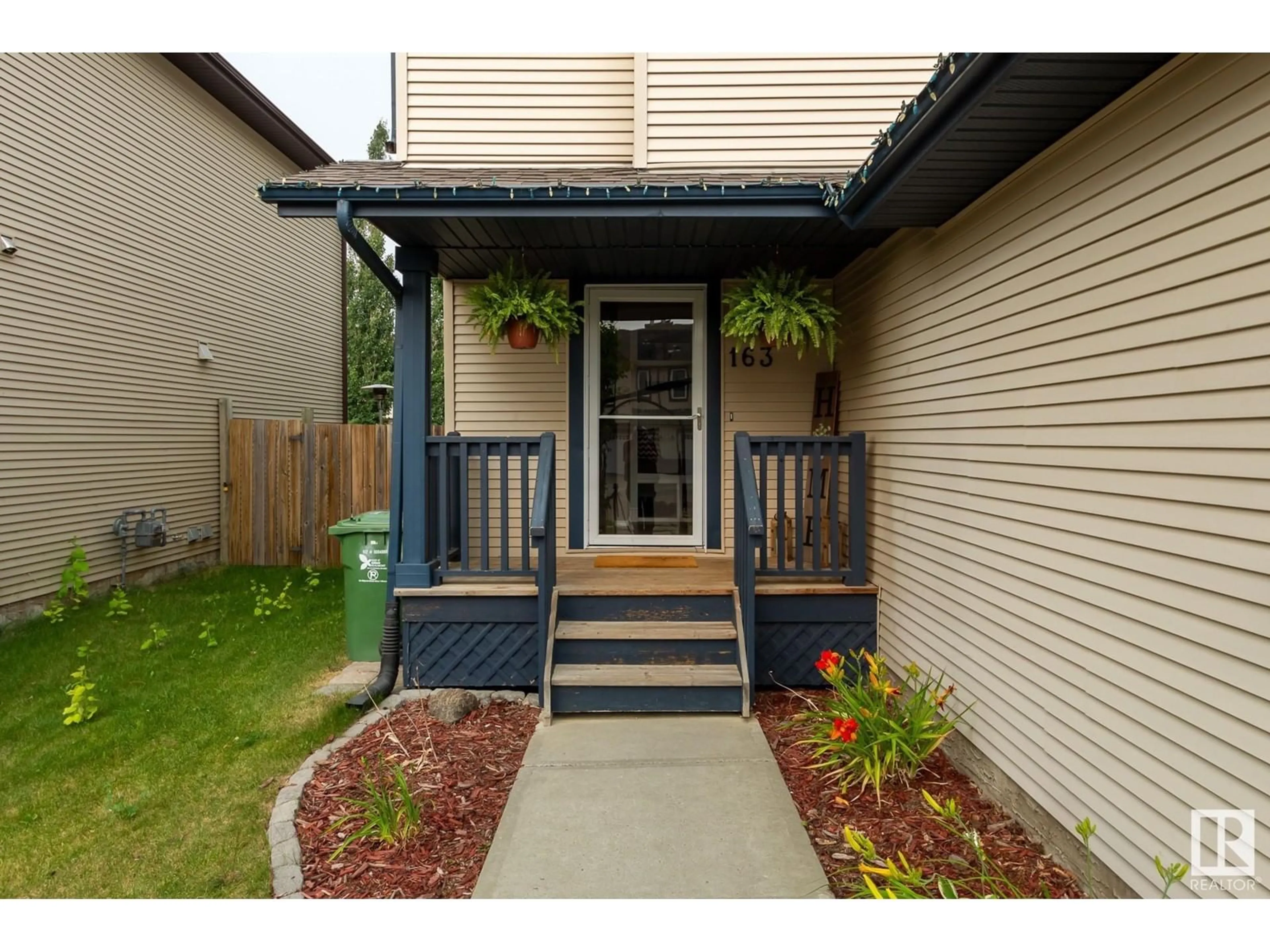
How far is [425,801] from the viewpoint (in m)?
2.98

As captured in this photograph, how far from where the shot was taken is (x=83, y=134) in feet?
22.5

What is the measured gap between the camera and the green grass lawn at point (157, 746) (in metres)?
2.65

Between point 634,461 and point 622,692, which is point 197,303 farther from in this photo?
point 622,692

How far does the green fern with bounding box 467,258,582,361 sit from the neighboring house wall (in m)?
1.30

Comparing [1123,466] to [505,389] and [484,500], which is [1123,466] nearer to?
[484,500]

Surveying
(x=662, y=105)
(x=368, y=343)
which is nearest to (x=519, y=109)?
(x=662, y=105)

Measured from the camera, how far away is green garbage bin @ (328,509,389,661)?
187 inches

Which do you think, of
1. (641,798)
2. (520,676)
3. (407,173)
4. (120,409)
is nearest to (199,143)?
(120,409)

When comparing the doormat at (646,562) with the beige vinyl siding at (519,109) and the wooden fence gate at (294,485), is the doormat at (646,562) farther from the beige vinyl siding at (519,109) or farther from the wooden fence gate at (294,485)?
the wooden fence gate at (294,485)

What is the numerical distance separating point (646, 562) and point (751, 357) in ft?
5.56

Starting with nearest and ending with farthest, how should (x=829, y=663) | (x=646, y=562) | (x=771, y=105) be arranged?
(x=829, y=663), (x=646, y=562), (x=771, y=105)

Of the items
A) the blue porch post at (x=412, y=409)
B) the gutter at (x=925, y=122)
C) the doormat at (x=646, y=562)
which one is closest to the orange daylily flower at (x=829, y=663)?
the doormat at (x=646, y=562)

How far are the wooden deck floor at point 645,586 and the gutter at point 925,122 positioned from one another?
203 cm

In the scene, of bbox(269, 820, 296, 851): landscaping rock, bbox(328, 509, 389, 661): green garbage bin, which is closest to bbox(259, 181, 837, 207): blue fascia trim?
bbox(328, 509, 389, 661): green garbage bin
